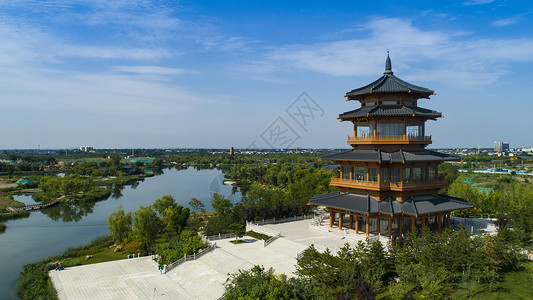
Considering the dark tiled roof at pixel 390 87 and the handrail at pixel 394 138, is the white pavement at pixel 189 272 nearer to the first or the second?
the handrail at pixel 394 138

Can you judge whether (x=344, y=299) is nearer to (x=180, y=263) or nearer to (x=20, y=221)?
(x=180, y=263)

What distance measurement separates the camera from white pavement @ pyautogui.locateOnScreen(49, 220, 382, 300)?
19000 mm

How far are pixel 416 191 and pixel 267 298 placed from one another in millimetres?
15401

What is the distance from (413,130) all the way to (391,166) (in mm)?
3185

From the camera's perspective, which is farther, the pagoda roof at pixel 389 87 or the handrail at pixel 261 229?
the handrail at pixel 261 229

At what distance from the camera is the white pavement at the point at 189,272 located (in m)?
19.0

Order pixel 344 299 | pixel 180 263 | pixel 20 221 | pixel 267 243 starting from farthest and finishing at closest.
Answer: pixel 20 221
pixel 267 243
pixel 180 263
pixel 344 299

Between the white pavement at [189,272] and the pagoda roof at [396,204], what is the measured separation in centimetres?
226

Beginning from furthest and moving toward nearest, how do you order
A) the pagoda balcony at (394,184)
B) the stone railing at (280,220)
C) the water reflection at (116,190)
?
the water reflection at (116,190) < the stone railing at (280,220) < the pagoda balcony at (394,184)

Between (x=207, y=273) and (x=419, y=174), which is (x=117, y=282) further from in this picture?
(x=419, y=174)

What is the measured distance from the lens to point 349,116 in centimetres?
2530

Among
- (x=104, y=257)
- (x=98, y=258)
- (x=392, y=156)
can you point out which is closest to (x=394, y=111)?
(x=392, y=156)

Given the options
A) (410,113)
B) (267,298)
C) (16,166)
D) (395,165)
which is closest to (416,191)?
(395,165)

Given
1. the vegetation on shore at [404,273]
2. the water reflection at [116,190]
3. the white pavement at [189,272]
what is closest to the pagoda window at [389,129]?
the white pavement at [189,272]
